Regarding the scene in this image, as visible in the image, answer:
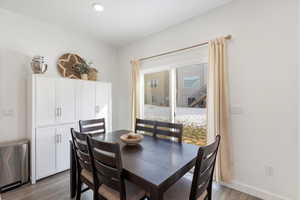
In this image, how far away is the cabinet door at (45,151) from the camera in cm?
227

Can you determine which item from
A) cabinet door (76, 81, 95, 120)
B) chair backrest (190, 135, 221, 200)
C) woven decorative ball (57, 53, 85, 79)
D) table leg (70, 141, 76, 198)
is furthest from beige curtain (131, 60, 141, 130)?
chair backrest (190, 135, 221, 200)

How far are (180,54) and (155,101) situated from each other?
1.15 meters

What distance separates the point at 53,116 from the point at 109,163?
1.85m

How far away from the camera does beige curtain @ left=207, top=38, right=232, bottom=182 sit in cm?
208

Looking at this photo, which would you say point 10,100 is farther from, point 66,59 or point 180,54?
point 180,54

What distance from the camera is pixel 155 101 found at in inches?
130

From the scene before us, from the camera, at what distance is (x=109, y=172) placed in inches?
45.1

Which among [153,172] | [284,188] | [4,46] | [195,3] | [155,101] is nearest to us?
[153,172]

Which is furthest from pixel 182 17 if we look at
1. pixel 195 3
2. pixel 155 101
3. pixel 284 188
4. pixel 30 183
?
pixel 30 183

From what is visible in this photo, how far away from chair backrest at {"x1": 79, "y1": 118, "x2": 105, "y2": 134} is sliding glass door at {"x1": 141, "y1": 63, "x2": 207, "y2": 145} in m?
1.29

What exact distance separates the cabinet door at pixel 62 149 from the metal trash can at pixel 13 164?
41cm

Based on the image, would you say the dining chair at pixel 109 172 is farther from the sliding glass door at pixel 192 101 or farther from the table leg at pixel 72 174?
the sliding glass door at pixel 192 101

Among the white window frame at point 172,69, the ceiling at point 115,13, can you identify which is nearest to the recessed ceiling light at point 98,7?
the ceiling at point 115,13

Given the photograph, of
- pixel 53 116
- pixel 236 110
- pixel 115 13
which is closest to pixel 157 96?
pixel 236 110
